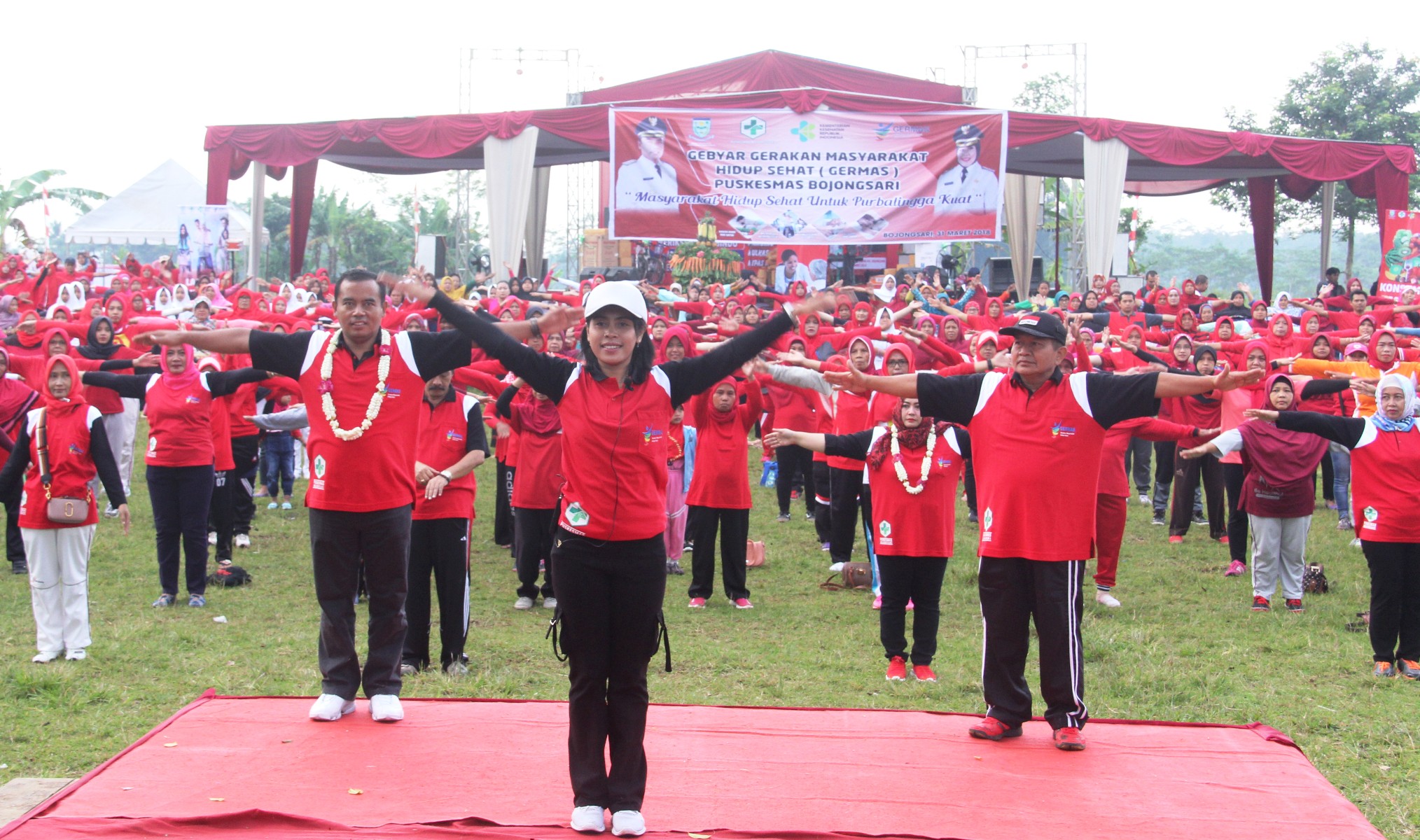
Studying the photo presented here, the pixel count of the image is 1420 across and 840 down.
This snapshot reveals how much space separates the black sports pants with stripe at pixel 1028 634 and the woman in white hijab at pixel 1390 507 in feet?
9.75

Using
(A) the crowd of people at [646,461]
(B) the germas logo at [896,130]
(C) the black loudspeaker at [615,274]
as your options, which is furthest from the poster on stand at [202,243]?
(B) the germas logo at [896,130]

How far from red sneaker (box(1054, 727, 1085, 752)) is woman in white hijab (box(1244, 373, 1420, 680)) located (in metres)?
3.11

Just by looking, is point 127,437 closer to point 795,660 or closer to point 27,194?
point 795,660

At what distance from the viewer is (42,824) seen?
4133mm

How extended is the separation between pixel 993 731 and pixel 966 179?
49.4ft

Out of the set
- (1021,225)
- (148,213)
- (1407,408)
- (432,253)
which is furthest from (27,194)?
(1407,408)

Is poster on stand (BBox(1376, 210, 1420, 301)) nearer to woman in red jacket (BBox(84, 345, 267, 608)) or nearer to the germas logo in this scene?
the germas logo

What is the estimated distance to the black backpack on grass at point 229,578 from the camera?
399 inches

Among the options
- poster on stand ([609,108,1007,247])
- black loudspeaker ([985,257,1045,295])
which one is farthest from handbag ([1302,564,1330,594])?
black loudspeaker ([985,257,1045,295])

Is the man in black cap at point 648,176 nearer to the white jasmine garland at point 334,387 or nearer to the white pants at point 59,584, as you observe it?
the white pants at point 59,584

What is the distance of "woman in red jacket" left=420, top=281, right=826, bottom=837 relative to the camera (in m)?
4.23

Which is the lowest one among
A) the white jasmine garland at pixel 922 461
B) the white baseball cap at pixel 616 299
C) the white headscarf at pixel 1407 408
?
the white jasmine garland at pixel 922 461

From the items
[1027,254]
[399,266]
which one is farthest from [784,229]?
[399,266]

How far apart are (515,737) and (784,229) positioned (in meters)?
15.0
